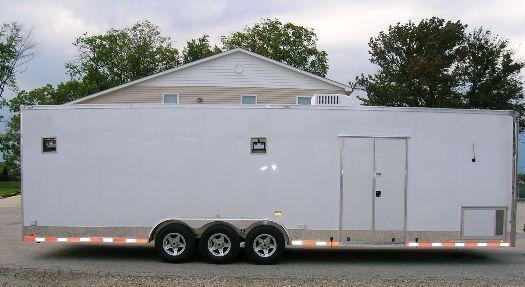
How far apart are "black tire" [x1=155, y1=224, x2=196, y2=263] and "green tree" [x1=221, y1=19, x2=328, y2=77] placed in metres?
41.2

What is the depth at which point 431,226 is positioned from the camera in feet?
33.5

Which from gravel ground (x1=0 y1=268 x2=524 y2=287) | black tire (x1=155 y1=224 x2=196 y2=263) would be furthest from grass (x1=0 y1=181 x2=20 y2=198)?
gravel ground (x1=0 y1=268 x2=524 y2=287)

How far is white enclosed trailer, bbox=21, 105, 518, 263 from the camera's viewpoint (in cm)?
1012

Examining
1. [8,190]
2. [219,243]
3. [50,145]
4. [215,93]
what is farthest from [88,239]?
[8,190]

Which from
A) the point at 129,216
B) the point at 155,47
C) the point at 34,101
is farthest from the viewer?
the point at 155,47

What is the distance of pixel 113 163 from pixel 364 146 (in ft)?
15.6

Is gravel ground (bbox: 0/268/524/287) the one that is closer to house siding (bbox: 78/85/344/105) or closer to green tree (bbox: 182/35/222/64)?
house siding (bbox: 78/85/344/105)

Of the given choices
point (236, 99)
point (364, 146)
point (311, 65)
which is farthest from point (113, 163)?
point (311, 65)

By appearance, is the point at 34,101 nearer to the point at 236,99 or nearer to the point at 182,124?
the point at 236,99

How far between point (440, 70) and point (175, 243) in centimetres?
3170

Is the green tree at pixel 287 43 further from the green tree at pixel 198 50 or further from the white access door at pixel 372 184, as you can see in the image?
the white access door at pixel 372 184

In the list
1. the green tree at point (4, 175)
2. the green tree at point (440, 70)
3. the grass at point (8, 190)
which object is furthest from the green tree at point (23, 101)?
the green tree at point (440, 70)

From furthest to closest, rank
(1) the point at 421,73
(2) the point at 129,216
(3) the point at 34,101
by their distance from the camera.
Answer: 1. (3) the point at 34,101
2. (1) the point at 421,73
3. (2) the point at 129,216

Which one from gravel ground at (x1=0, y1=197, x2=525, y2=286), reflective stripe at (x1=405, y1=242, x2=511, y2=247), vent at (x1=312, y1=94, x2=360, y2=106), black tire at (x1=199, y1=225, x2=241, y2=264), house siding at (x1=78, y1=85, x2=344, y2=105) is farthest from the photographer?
house siding at (x1=78, y1=85, x2=344, y2=105)
